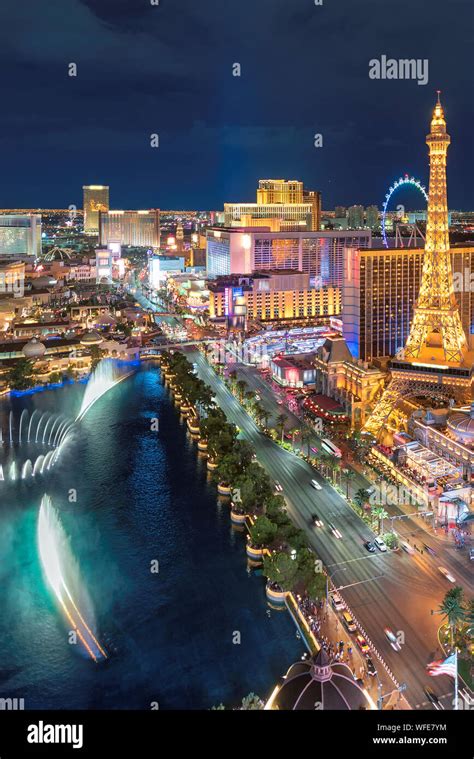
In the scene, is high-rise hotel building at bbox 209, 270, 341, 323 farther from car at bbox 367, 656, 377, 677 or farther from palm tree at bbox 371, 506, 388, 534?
car at bbox 367, 656, 377, 677

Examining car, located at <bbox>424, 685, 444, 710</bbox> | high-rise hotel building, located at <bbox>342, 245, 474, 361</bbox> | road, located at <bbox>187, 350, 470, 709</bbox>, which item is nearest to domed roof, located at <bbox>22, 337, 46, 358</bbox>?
high-rise hotel building, located at <bbox>342, 245, 474, 361</bbox>

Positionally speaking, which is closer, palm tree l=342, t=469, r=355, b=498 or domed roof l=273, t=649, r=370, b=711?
domed roof l=273, t=649, r=370, b=711

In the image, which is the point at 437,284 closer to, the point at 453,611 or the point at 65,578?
the point at 453,611

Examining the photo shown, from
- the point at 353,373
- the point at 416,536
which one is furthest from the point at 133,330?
the point at 416,536

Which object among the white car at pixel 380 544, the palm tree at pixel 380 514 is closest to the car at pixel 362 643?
the white car at pixel 380 544

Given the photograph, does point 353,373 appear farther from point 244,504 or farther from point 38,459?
point 38,459

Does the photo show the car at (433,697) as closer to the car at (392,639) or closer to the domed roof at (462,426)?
the car at (392,639)

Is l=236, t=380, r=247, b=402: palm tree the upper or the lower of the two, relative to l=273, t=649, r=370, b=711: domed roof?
upper
